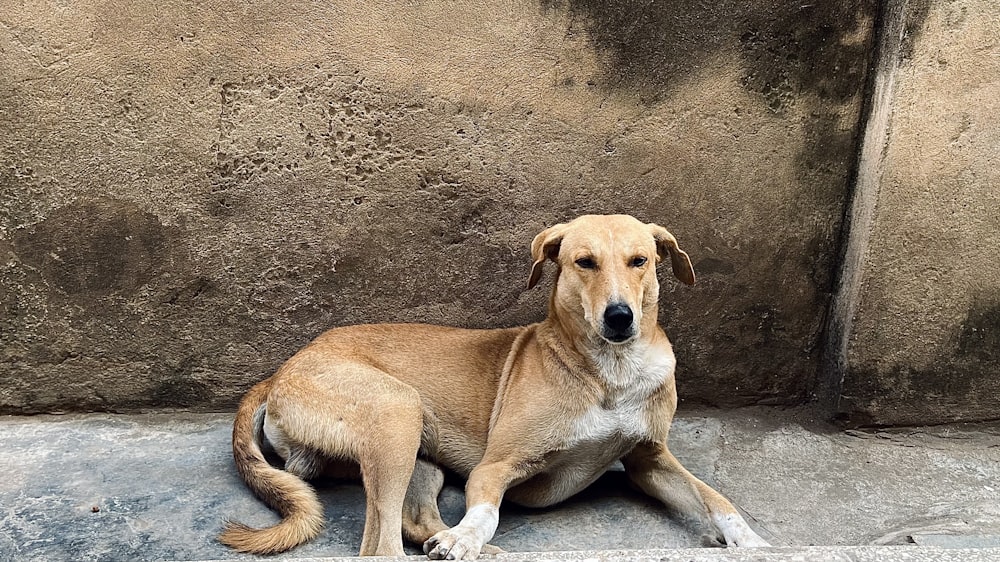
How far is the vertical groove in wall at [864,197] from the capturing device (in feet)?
12.9

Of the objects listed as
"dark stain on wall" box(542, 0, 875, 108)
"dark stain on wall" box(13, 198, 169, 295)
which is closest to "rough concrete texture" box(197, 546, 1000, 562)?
"dark stain on wall" box(13, 198, 169, 295)

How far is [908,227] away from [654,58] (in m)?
1.37

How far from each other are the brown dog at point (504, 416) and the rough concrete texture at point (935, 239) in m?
1.14

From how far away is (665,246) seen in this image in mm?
3580

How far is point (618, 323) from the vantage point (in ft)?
10.4

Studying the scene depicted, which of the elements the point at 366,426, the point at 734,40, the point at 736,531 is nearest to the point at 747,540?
the point at 736,531

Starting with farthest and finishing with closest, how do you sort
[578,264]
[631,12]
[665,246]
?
[631,12] < [665,246] < [578,264]

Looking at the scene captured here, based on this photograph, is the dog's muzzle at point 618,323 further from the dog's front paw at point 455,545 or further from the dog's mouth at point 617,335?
the dog's front paw at point 455,545

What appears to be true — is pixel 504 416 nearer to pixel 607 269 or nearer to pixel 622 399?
pixel 622 399

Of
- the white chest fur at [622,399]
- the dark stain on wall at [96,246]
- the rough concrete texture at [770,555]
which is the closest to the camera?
the rough concrete texture at [770,555]

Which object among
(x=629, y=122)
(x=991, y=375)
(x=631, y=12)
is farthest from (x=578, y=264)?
(x=991, y=375)

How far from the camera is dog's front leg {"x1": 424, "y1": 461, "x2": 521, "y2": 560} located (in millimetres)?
2875

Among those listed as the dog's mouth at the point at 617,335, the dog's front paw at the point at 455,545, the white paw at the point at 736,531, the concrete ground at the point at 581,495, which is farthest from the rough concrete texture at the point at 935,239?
the dog's front paw at the point at 455,545

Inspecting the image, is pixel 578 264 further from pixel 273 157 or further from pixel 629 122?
pixel 273 157
